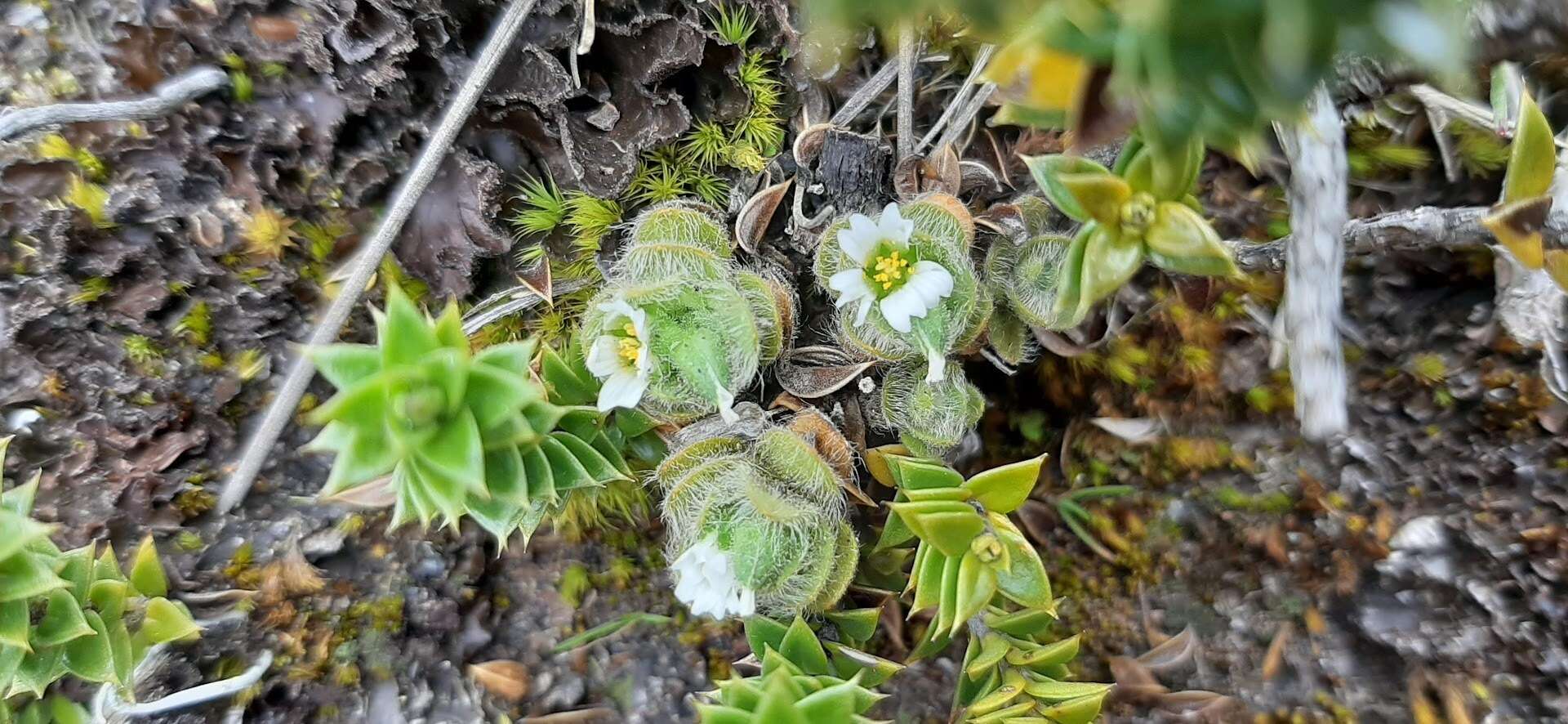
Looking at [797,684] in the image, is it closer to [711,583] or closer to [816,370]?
[711,583]

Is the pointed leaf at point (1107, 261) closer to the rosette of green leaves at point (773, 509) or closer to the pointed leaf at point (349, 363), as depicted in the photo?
the rosette of green leaves at point (773, 509)

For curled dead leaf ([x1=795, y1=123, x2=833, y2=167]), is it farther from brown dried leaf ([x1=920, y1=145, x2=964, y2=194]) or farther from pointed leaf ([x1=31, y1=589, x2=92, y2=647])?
pointed leaf ([x1=31, y1=589, x2=92, y2=647])

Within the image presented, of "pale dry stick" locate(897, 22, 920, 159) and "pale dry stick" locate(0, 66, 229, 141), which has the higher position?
"pale dry stick" locate(897, 22, 920, 159)

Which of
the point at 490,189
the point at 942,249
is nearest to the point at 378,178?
the point at 490,189

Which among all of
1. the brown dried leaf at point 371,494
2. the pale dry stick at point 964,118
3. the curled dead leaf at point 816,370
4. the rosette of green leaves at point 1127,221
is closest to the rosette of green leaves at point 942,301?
the curled dead leaf at point 816,370

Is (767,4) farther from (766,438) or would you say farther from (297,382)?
(297,382)

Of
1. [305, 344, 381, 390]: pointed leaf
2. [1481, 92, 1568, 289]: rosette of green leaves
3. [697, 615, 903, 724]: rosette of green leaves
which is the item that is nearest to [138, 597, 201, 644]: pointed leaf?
[305, 344, 381, 390]: pointed leaf

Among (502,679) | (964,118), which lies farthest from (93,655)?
(964,118)
